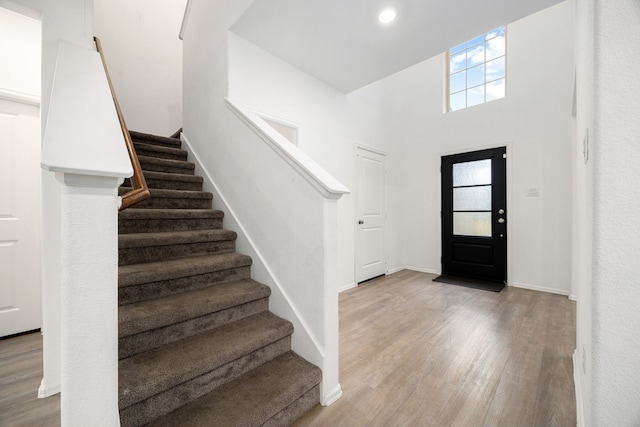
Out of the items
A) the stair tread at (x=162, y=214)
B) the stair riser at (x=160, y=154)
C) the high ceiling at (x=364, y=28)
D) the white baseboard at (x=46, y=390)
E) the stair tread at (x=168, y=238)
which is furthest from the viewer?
the stair riser at (x=160, y=154)

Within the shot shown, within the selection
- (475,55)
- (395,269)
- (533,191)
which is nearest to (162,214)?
(395,269)

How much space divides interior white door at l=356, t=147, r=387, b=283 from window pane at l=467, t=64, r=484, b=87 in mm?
1811

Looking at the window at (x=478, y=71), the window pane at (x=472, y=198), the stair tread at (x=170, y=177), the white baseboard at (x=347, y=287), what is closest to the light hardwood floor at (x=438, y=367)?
the white baseboard at (x=347, y=287)

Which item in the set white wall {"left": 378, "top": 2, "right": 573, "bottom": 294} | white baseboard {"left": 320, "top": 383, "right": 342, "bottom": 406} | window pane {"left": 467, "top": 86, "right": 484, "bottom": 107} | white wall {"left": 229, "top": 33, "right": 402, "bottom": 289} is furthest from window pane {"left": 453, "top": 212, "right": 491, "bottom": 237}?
white baseboard {"left": 320, "top": 383, "right": 342, "bottom": 406}

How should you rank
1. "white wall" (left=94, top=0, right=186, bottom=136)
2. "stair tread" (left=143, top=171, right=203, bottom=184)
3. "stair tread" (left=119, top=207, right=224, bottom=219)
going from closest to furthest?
"stair tread" (left=119, top=207, right=224, bottom=219) < "stair tread" (left=143, top=171, right=203, bottom=184) < "white wall" (left=94, top=0, right=186, bottom=136)

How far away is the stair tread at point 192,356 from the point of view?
3.57 feet

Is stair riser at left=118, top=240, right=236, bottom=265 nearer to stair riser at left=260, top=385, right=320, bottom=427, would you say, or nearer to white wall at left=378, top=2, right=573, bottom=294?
stair riser at left=260, top=385, right=320, bottom=427

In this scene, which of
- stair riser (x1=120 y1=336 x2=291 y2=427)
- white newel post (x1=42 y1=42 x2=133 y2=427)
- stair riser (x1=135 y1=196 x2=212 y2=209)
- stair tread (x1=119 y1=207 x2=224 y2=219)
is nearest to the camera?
white newel post (x1=42 y1=42 x2=133 y2=427)

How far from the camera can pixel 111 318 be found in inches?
33.4

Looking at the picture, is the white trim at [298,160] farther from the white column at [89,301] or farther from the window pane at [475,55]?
the window pane at [475,55]

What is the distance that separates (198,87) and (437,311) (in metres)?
3.67

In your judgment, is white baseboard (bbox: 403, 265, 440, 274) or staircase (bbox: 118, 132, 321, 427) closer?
staircase (bbox: 118, 132, 321, 427)

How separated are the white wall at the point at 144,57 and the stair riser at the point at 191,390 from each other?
3826 mm

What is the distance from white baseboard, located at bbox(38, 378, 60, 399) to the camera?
154 cm
